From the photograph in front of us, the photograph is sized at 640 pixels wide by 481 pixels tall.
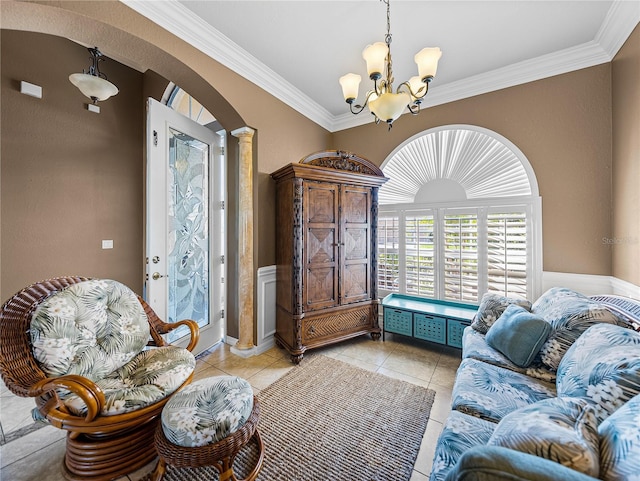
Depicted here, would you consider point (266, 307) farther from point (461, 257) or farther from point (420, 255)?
point (461, 257)

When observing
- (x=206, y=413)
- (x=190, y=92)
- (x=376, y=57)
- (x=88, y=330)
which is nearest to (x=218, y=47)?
(x=190, y=92)

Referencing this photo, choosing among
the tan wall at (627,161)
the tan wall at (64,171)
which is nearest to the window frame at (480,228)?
the tan wall at (627,161)

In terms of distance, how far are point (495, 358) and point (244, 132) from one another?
2.96m

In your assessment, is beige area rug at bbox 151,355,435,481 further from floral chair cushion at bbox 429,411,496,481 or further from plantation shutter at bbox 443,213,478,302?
plantation shutter at bbox 443,213,478,302

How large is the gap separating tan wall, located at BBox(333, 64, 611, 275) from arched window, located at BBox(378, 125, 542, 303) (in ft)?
0.36

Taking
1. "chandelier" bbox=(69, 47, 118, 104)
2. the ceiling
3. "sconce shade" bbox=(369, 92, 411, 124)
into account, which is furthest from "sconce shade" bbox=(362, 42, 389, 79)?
"chandelier" bbox=(69, 47, 118, 104)

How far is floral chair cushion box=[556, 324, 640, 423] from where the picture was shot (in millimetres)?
923

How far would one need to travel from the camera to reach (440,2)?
1.89 metres

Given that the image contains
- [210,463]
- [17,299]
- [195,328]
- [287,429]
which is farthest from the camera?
[195,328]

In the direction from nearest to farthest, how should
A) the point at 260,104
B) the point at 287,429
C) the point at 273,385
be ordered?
1. the point at 287,429
2. the point at 273,385
3. the point at 260,104

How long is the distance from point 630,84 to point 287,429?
11.8ft

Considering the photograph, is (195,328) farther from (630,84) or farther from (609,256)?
(630,84)

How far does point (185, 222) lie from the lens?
2693 millimetres

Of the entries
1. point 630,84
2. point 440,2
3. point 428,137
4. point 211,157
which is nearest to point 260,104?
point 211,157
